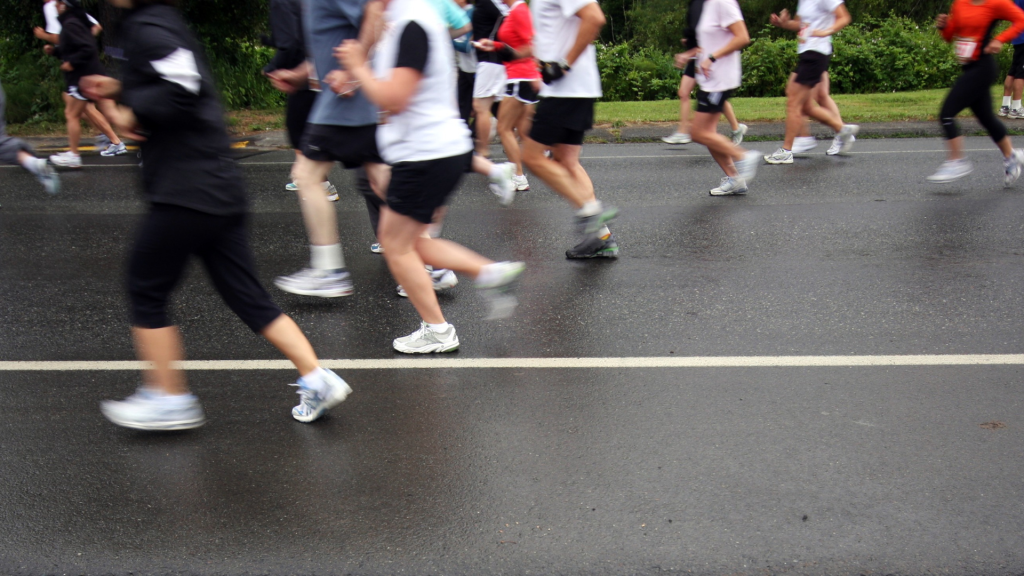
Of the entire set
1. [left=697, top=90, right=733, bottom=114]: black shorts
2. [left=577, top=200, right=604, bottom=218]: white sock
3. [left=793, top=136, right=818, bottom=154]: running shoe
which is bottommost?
[left=793, top=136, right=818, bottom=154]: running shoe

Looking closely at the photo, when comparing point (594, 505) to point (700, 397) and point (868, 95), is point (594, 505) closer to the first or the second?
point (700, 397)

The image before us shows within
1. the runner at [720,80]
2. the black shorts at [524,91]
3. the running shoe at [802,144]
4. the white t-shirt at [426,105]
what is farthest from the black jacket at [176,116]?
the running shoe at [802,144]

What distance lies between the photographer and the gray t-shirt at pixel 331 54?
472 cm

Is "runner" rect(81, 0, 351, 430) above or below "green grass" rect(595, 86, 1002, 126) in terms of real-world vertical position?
above

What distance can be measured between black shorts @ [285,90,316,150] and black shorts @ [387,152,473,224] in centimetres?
169

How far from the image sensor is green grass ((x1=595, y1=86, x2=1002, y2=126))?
12.6 meters

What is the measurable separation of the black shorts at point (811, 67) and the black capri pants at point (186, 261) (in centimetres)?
717

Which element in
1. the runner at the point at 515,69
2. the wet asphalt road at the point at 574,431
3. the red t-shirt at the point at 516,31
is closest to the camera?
the wet asphalt road at the point at 574,431

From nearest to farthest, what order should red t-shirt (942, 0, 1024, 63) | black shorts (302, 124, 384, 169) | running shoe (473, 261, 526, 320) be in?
running shoe (473, 261, 526, 320) < black shorts (302, 124, 384, 169) < red t-shirt (942, 0, 1024, 63)

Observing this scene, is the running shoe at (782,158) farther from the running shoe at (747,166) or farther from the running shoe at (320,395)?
the running shoe at (320,395)

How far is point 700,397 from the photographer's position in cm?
388

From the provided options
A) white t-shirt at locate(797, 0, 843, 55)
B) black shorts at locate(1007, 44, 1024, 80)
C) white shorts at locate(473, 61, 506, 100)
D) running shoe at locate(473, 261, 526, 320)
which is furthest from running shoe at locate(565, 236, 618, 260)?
black shorts at locate(1007, 44, 1024, 80)

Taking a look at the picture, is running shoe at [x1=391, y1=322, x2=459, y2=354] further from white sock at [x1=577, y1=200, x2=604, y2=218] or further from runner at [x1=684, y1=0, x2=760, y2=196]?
runner at [x1=684, y1=0, x2=760, y2=196]

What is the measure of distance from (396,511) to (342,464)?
41cm
